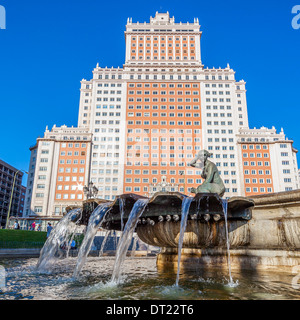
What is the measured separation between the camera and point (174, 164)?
225 feet

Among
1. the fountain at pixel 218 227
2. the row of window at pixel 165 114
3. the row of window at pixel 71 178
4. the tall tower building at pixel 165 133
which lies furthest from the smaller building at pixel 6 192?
the fountain at pixel 218 227

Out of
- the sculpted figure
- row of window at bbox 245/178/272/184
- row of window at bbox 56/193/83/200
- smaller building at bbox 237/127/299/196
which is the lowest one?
the sculpted figure

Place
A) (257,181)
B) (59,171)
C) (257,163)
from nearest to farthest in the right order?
(257,181) → (59,171) → (257,163)

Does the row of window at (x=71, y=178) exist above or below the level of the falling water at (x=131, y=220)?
above

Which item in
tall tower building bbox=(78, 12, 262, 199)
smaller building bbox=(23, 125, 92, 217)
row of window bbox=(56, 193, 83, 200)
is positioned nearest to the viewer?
row of window bbox=(56, 193, 83, 200)

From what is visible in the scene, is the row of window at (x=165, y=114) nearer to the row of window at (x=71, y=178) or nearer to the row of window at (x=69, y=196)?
the row of window at (x=71, y=178)

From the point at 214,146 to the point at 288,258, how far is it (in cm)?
6669

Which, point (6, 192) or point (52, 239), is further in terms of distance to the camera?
point (6, 192)

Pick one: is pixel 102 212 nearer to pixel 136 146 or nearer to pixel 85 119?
pixel 136 146

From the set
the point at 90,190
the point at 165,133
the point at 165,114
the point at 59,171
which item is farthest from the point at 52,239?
the point at 165,114

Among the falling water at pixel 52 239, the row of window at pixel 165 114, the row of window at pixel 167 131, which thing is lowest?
the falling water at pixel 52 239

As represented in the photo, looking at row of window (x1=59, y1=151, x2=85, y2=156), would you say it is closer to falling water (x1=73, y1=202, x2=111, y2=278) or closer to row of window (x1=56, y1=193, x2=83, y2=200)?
row of window (x1=56, y1=193, x2=83, y2=200)

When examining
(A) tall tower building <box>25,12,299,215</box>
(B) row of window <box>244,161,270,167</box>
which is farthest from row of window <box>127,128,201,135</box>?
(B) row of window <box>244,161,270,167</box>

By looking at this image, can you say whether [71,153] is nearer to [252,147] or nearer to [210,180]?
[252,147]
